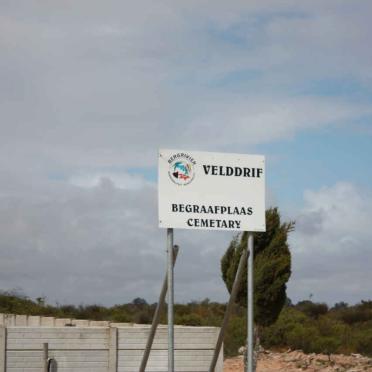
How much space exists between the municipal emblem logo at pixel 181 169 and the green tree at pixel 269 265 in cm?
1610

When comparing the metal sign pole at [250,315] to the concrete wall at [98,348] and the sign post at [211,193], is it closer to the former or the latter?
the sign post at [211,193]

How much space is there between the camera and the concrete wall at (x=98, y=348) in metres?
22.7

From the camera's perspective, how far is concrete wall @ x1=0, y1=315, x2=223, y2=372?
2273 cm

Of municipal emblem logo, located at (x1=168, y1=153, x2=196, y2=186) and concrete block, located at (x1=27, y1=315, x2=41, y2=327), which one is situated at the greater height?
municipal emblem logo, located at (x1=168, y1=153, x2=196, y2=186)

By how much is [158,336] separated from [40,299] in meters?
36.6

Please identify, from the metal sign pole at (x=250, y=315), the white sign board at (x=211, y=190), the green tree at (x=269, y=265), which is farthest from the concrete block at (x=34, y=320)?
the white sign board at (x=211, y=190)

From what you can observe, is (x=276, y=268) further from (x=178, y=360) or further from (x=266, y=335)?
(x=266, y=335)

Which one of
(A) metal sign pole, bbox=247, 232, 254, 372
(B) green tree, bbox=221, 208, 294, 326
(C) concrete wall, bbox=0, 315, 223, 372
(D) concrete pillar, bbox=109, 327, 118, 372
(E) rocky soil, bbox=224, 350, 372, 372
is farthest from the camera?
(E) rocky soil, bbox=224, 350, 372, 372

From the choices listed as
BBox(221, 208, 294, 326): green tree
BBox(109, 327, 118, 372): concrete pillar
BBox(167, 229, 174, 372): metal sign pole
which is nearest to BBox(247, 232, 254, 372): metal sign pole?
BBox(167, 229, 174, 372): metal sign pole

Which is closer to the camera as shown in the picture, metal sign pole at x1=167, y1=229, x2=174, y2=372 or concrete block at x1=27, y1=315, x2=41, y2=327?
metal sign pole at x1=167, y1=229, x2=174, y2=372

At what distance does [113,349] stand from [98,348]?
1.13 feet

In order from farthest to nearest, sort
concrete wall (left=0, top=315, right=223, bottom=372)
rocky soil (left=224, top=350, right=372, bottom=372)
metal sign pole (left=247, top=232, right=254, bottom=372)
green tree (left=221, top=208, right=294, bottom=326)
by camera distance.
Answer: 1. rocky soil (left=224, top=350, right=372, bottom=372)
2. green tree (left=221, top=208, right=294, bottom=326)
3. concrete wall (left=0, top=315, right=223, bottom=372)
4. metal sign pole (left=247, top=232, right=254, bottom=372)

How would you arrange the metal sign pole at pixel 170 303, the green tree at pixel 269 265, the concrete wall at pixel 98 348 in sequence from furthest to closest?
1. the green tree at pixel 269 265
2. the concrete wall at pixel 98 348
3. the metal sign pole at pixel 170 303

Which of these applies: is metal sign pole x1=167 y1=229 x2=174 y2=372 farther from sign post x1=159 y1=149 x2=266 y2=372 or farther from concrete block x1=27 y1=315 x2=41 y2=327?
concrete block x1=27 y1=315 x2=41 y2=327
